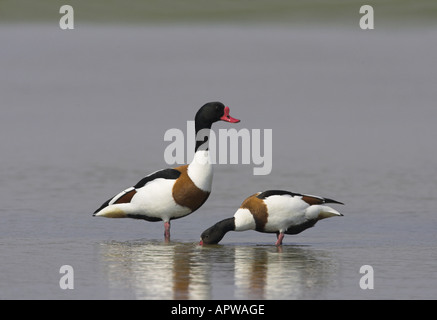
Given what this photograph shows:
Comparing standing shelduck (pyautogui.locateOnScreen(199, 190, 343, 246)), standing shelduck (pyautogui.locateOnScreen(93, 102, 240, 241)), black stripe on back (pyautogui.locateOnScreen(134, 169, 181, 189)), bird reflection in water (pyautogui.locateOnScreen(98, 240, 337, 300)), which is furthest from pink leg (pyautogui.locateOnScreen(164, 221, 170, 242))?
standing shelduck (pyautogui.locateOnScreen(199, 190, 343, 246))

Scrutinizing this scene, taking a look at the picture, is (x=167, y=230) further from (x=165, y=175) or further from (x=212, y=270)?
(x=212, y=270)

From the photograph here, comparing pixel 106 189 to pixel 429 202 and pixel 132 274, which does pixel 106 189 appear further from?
pixel 132 274

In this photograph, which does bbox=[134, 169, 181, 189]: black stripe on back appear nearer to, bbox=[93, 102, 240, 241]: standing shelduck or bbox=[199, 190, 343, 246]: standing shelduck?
bbox=[93, 102, 240, 241]: standing shelduck

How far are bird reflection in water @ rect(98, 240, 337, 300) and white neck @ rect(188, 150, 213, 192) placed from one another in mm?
1042

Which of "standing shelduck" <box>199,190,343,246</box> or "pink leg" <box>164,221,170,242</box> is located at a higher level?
"standing shelduck" <box>199,190,343,246</box>

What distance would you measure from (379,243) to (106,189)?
16.7 feet

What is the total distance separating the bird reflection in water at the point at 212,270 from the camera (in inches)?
347

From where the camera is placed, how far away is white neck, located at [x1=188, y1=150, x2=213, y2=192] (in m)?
12.5

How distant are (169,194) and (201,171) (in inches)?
18.8

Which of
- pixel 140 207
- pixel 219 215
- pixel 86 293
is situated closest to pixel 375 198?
pixel 219 215

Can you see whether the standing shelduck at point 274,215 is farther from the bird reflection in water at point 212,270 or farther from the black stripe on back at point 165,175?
the black stripe on back at point 165,175

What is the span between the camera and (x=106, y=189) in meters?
15.2

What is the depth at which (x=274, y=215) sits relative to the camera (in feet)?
38.8

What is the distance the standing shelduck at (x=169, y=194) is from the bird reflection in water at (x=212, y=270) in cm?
74
